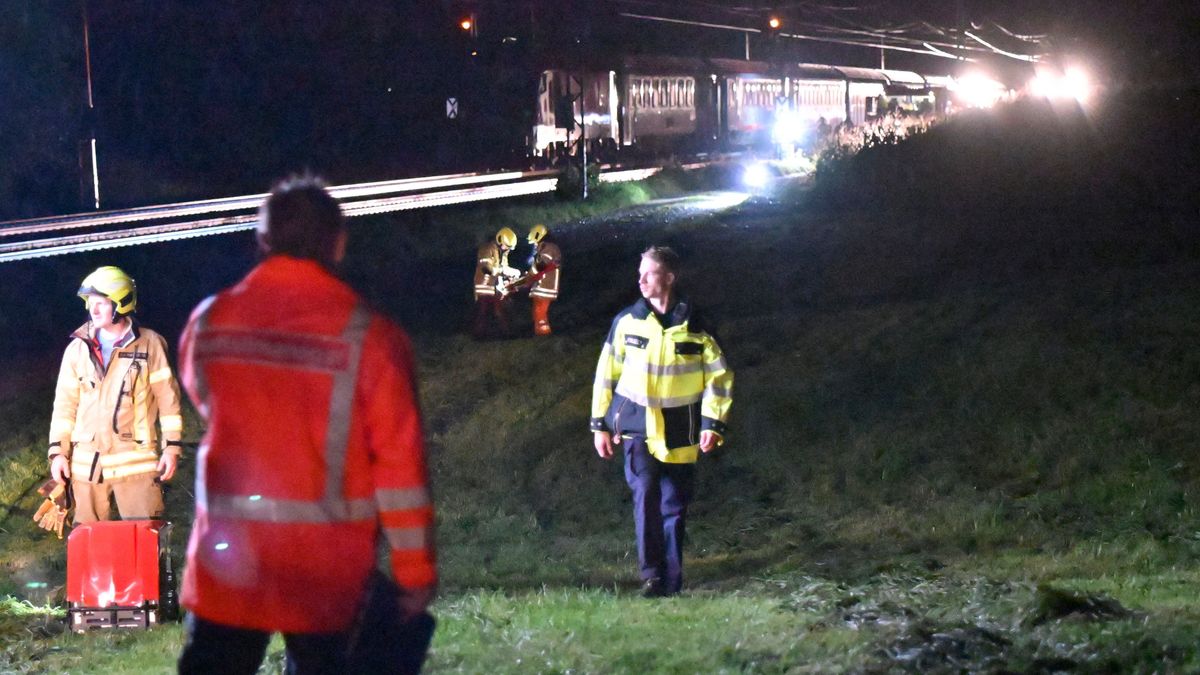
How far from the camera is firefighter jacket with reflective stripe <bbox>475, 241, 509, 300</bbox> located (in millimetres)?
15445

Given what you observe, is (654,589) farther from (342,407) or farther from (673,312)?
(342,407)

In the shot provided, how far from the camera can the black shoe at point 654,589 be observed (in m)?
7.87

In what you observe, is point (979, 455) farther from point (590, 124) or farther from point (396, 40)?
point (396, 40)

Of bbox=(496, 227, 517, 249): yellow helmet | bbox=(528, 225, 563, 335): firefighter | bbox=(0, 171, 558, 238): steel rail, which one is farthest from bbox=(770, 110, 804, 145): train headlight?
bbox=(496, 227, 517, 249): yellow helmet

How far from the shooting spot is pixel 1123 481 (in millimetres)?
10398

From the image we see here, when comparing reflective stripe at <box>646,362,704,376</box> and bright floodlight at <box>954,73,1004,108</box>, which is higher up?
bright floodlight at <box>954,73,1004,108</box>

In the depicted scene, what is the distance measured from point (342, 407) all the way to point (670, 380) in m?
4.18

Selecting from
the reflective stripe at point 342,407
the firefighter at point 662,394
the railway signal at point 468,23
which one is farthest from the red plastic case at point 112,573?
the railway signal at point 468,23

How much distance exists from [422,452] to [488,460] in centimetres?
913

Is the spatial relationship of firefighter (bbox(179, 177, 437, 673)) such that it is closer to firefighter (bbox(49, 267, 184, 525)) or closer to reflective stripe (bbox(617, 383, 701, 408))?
reflective stripe (bbox(617, 383, 701, 408))

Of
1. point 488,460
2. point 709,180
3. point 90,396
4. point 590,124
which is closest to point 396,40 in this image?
point 590,124

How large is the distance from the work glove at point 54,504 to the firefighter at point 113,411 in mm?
57

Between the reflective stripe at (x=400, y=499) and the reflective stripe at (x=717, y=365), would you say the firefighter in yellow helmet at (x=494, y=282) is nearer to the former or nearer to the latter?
the reflective stripe at (x=717, y=365)

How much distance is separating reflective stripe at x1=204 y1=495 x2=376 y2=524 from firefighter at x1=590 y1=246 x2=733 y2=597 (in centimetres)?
405
